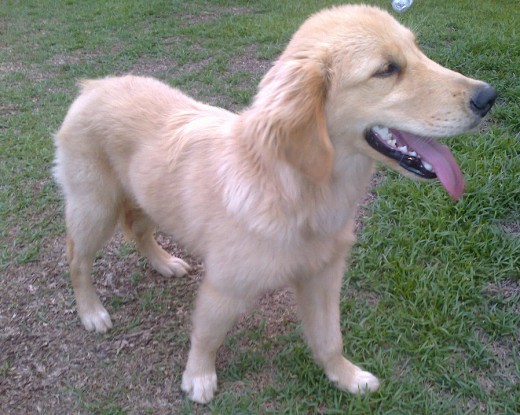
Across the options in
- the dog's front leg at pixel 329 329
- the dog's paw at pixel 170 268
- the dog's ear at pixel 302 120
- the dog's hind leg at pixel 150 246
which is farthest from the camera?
the dog's paw at pixel 170 268

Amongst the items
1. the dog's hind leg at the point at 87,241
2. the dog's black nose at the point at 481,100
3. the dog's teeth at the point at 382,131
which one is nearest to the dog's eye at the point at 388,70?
the dog's teeth at the point at 382,131

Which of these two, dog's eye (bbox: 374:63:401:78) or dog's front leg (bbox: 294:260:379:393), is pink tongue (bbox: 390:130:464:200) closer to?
dog's eye (bbox: 374:63:401:78)

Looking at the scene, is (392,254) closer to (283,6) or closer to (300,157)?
(300,157)

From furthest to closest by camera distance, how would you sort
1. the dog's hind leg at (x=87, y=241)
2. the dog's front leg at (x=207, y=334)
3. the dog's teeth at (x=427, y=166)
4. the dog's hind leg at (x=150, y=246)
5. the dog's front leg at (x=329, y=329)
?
the dog's hind leg at (x=150, y=246)
the dog's hind leg at (x=87, y=241)
the dog's front leg at (x=329, y=329)
the dog's front leg at (x=207, y=334)
the dog's teeth at (x=427, y=166)

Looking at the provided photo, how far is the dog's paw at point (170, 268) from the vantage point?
347 cm

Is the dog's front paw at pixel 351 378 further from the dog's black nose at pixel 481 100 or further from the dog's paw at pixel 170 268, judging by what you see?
the dog's black nose at pixel 481 100

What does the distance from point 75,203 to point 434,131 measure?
2019 millimetres

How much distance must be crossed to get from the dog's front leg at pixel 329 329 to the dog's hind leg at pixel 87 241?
1.20 metres

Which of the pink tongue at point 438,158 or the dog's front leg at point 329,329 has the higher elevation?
the pink tongue at point 438,158

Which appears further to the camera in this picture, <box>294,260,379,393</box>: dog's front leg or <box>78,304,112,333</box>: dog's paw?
<box>78,304,112,333</box>: dog's paw

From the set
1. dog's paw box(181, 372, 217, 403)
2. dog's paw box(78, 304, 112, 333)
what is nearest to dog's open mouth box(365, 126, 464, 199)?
dog's paw box(181, 372, 217, 403)

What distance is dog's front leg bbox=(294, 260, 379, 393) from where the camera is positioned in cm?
253

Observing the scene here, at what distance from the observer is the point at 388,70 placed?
76.7 inches

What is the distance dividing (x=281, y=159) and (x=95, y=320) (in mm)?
1791
